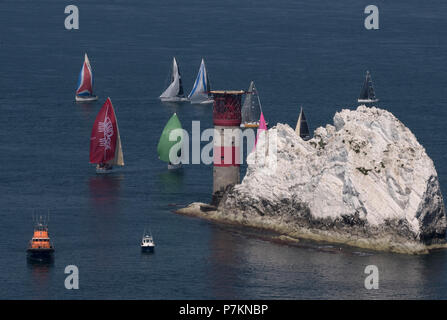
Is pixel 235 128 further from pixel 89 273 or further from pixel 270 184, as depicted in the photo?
pixel 89 273

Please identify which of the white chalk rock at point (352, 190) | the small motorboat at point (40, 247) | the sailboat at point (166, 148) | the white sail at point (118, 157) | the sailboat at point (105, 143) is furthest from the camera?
the sailboat at point (166, 148)

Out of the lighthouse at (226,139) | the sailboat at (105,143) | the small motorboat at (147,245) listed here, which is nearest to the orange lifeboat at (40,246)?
the small motorboat at (147,245)

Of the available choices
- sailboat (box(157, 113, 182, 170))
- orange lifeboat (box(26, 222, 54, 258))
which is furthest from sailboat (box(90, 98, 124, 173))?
orange lifeboat (box(26, 222, 54, 258))

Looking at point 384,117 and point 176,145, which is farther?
point 176,145

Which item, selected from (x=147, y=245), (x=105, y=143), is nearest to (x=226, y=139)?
(x=147, y=245)

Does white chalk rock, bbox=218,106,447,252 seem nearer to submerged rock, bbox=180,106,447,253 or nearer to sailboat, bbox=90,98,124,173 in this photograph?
submerged rock, bbox=180,106,447,253

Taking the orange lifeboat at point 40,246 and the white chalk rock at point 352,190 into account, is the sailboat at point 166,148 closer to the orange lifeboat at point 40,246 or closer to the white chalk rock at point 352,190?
the white chalk rock at point 352,190
